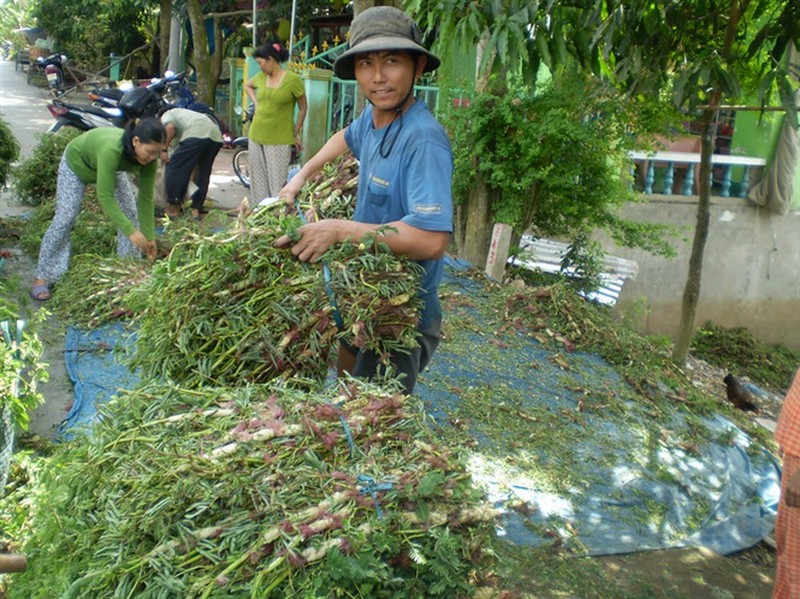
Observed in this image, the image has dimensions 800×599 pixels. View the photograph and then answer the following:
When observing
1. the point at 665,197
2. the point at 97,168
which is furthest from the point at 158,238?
the point at 665,197

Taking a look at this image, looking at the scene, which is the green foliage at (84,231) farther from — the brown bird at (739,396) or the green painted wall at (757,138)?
the green painted wall at (757,138)

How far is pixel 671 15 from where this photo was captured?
5.28 metres

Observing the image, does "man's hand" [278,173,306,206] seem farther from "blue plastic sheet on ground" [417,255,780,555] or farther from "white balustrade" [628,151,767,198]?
"white balustrade" [628,151,767,198]

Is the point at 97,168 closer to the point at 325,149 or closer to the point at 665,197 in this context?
the point at 325,149

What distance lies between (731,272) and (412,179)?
8.68 meters

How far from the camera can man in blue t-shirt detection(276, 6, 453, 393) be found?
8.45 ft

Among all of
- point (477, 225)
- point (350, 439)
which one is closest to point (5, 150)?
point (477, 225)

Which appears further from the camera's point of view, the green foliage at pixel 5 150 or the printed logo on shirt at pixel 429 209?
the green foliage at pixel 5 150

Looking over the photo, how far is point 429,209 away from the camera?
2.60 meters

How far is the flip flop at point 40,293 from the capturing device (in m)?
5.95

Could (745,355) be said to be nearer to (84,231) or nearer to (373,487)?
(84,231)

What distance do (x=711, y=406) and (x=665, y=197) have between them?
4.63 m

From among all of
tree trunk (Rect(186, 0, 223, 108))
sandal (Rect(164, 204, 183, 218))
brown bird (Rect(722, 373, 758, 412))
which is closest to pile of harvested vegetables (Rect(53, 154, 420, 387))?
brown bird (Rect(722, 373, 758, 412))

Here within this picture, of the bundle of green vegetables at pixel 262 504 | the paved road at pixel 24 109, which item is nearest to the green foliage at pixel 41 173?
the paved road at pixel 24 109
